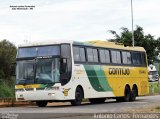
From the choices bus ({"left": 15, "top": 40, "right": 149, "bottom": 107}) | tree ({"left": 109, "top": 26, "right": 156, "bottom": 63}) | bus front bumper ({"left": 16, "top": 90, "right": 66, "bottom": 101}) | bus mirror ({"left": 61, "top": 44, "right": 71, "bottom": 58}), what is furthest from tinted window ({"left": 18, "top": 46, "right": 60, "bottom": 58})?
tree ({"left": 109, "top": 26, "right": 156, "bottom": 63})

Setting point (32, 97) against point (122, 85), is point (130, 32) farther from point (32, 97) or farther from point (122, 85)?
point (32, 97)

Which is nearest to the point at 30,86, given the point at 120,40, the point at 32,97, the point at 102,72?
the point at 32,97

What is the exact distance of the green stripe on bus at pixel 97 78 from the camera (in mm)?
30922

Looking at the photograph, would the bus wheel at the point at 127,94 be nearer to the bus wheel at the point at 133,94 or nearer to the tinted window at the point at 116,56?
the bus wheel at the point at 133,94

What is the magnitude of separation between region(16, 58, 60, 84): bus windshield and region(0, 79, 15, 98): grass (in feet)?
44.7

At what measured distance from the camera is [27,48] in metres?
29.5

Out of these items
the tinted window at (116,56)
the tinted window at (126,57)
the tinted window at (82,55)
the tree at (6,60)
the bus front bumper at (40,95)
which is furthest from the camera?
the tree at (6,60)

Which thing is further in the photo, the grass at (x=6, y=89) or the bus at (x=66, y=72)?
the grass at (x=6, y=89)

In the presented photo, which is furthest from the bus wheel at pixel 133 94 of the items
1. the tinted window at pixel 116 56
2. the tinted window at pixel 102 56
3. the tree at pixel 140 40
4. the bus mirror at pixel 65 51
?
the tree at pixel 140 40

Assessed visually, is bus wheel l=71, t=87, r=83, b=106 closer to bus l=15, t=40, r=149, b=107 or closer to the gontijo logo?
bus l=15, t=40, r=149, b=107

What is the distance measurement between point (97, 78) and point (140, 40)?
30.8 m

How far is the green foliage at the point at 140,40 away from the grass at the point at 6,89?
58.6 ft

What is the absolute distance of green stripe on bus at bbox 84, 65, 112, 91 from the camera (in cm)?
3092

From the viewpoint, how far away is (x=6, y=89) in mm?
43625
